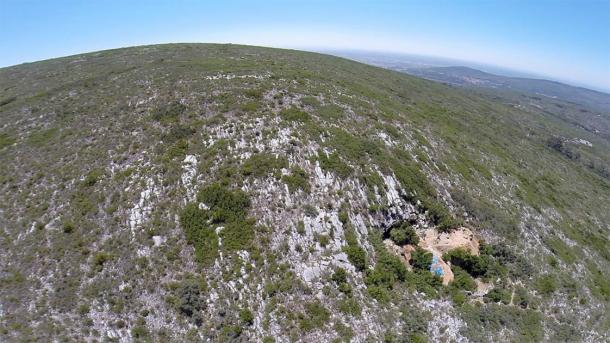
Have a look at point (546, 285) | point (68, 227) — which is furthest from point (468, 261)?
point (68, 227)

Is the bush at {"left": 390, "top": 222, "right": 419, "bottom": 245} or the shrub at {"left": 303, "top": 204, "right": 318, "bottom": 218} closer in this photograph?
the shrub at {"left": 303, "top": 204, "right": 318, "bottom": 218}

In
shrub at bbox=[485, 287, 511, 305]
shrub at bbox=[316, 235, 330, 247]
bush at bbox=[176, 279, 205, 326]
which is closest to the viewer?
bush at bbox=[176, 279, 205, 326]

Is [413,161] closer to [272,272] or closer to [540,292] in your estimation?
[540,292]

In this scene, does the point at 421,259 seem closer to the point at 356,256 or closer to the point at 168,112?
the point at 356,256

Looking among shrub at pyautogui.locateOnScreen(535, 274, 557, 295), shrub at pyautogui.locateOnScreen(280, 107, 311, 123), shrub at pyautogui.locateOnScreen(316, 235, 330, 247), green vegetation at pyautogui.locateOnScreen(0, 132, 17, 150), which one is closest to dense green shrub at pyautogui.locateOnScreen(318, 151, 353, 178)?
shrub at pyautogui.locateOnScreen(280, 107, 311, 123)

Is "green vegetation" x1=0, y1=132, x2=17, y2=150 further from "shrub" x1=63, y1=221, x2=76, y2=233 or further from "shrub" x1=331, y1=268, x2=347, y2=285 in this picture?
"shrub" x1=331, y1=268, x2=347, y2=285

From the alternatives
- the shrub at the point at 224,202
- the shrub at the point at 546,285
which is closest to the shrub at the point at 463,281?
the shrub at the point at 546,285

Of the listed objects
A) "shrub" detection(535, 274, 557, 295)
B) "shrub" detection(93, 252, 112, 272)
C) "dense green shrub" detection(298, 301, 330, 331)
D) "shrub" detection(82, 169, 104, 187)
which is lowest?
"shrub" detection(535, 274, 557, 295)
